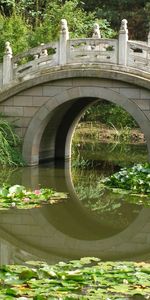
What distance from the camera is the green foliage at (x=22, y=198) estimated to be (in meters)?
13.0

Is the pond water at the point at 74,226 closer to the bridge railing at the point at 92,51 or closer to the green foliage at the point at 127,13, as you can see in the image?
the bridge railing at the point at 92,51

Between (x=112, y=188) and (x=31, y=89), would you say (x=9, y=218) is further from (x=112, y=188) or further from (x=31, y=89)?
(x=31, y=89)

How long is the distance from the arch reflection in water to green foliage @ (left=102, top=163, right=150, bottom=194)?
128 cm

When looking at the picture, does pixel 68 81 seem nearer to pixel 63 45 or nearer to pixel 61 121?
pixel 63 45

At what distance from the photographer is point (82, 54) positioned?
59.9 feet

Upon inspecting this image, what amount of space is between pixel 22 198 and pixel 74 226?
1.70 meters

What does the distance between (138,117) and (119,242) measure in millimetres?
7036

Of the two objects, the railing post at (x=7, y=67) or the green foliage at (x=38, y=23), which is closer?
the railing post at (x=7, y=67)

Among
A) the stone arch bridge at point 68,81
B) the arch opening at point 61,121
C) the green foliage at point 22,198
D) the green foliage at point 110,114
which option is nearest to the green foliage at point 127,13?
the green foliage at point 110,114

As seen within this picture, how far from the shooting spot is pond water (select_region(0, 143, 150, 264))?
10.3 m

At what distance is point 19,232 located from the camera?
11516mm

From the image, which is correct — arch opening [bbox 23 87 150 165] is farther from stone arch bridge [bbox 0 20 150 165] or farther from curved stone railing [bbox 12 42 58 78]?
curved stone railing [bbox 12 42 58 78]

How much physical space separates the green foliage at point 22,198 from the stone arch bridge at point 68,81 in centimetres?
456

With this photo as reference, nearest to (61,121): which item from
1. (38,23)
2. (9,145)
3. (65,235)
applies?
(9,145)
